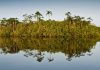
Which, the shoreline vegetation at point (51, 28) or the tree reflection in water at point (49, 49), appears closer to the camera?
the tree reflection in water at point (49, 49)

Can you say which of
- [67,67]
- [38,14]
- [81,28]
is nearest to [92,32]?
[81,28]

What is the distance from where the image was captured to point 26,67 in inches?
761

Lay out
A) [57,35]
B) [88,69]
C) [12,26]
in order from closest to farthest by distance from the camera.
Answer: [88,69], [57,35], [12,26]

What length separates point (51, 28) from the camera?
6712 cm

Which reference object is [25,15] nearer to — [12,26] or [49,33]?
[12,26]

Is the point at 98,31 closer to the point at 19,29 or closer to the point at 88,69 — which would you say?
the point at 19,29

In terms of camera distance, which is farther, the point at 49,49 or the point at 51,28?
the point at 51,28

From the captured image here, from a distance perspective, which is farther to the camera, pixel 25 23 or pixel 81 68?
pixel 25 23

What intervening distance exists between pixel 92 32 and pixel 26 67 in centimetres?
4751

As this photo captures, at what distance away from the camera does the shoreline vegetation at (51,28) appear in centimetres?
6569

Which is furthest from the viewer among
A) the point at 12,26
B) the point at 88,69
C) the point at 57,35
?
the point at 12,26

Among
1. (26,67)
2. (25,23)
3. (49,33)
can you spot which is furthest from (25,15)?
(26,67)

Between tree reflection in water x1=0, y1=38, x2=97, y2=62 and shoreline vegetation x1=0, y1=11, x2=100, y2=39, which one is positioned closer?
tree reflection in water x1=0, y1=38, x2=97, y2=62

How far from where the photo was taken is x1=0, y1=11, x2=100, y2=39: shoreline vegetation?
6569 centimetres
